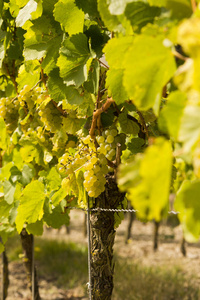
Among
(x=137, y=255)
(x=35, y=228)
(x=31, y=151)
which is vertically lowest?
(x=137, y=255)

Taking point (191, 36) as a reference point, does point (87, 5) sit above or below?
above

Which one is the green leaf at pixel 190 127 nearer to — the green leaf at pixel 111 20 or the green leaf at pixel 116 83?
the green leaf at pixel 111 20

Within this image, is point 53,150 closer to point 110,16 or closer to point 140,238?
point 110,16

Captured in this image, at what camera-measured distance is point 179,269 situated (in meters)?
5.12

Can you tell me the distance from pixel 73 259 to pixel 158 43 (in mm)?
5090

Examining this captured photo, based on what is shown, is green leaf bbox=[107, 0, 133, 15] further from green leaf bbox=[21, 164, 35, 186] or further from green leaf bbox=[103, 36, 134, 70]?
green leaf bbox=[21, 164, 35, 186]

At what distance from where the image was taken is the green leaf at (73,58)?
1.16 metres

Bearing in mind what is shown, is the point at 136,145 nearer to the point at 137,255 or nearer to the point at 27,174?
the point at 27,174

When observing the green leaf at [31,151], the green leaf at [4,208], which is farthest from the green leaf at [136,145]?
the green leaf at [4,208]

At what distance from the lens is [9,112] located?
190 centimetres

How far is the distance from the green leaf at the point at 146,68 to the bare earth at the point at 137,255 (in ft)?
11.6

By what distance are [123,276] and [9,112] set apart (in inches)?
128

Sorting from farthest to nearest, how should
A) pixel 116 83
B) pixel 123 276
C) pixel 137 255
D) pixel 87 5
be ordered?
pixel 137 255 < pixel 123 276 < pixel 87 5 < pixel 116 83

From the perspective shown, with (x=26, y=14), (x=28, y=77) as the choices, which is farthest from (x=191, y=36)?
(x=28, y=77)
